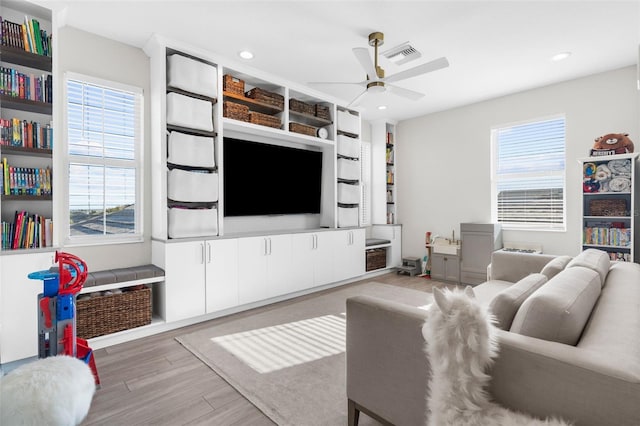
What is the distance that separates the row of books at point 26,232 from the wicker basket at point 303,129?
2761 millimetres

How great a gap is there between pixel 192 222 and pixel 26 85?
65.0 inches

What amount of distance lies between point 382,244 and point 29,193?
15.2 feet

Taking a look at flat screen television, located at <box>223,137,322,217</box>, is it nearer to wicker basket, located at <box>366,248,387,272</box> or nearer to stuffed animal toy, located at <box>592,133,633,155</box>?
wicker basket, located at <box>366,248,387,272</box>

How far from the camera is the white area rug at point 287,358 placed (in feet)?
6.26

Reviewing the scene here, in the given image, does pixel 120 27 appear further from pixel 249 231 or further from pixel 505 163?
pixel 505 163

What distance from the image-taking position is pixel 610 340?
3.50ft

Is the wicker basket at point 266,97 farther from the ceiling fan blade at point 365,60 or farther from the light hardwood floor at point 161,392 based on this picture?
the light hardwood floor at point 161,392

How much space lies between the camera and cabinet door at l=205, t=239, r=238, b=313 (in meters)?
3.38

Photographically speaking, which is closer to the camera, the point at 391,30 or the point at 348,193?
the point at 391,30

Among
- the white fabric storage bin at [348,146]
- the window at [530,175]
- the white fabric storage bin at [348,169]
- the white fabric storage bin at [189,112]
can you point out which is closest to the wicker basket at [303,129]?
the white fabric storage bin at [348,146]

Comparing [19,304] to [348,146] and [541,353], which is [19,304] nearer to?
[541,353]

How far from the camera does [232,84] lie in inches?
146

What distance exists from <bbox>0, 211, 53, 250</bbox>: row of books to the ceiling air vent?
3.22 m

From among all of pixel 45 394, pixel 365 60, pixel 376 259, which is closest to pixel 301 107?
pixel 365 60
